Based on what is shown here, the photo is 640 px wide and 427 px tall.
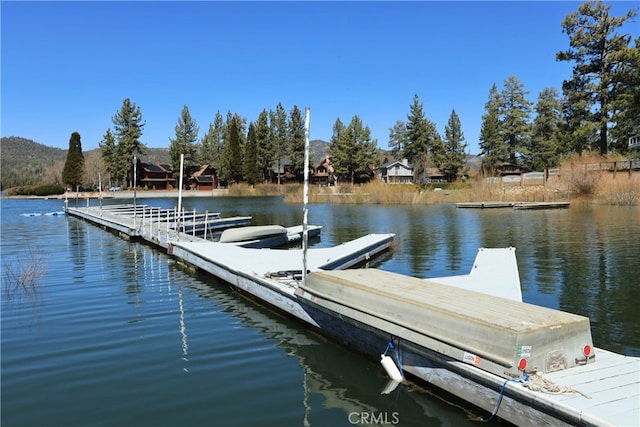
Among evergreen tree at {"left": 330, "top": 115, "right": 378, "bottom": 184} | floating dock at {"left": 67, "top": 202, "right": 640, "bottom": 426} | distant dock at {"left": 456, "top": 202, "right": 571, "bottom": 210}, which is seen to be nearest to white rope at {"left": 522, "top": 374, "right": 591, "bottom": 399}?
floating dock at {"left": 67, "top": 202, "right": 640, "bottom": 426}

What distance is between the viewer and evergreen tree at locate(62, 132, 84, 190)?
270 ft

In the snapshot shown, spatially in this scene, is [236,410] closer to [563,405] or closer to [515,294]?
[563,405]

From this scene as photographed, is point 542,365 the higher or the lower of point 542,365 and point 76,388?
the higher

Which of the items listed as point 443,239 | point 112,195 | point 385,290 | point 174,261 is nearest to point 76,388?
point 385,290

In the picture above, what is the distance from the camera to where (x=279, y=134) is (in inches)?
3826

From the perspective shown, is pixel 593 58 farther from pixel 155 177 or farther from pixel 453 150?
pixel 155 177

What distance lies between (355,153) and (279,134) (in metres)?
19.2

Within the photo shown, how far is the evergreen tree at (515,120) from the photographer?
234 ft

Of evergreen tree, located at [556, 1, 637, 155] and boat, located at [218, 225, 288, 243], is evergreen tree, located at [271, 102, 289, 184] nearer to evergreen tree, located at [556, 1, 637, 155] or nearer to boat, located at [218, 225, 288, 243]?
evergreen tree, located at [556, 1, 637, 155]

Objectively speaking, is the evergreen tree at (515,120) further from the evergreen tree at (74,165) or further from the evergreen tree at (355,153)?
the evergreen tree at (74,165)

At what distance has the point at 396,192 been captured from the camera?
155 feet

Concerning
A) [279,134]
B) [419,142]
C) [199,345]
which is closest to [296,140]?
[279,134]

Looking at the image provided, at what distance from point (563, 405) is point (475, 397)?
1.10 metres

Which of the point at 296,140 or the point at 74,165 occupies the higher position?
the point at 296,140
